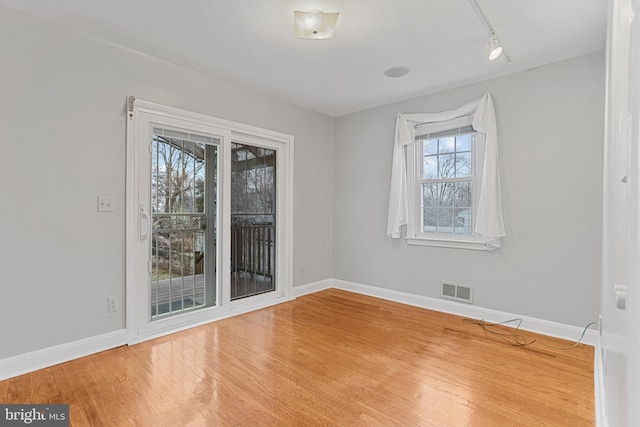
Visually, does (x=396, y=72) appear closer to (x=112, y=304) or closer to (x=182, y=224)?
(x=182, y=224)

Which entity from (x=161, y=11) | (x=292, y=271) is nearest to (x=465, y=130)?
(x=292, y=271)

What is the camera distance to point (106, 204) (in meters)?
2.69

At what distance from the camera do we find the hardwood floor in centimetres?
185

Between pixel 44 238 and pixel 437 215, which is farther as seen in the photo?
pixel 437 215

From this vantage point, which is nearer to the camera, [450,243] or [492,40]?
[492,40]

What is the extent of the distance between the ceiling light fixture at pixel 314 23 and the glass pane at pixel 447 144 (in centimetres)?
201

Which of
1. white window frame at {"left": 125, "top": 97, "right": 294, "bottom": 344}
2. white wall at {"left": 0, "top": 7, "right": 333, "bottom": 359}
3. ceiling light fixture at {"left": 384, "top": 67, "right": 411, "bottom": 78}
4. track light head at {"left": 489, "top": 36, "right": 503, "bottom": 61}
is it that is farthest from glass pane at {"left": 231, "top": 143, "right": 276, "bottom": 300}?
track light head at {"left": 489, "top": 36, "right": 503, "bottom": 61}

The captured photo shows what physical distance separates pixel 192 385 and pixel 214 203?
1.82 m

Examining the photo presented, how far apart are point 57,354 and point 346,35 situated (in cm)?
329

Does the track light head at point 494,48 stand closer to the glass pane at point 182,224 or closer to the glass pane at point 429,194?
the glass pane at point 429,194

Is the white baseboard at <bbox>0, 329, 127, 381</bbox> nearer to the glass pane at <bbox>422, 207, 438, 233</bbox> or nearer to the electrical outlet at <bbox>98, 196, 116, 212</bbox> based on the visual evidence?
the electrical outlet at <bbox>98, 196, 116, 212</bbox>

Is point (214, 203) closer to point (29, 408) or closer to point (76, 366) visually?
point (76, 366)

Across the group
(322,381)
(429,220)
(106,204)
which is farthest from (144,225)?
(429,220)

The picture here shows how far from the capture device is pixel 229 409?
1897 mm
